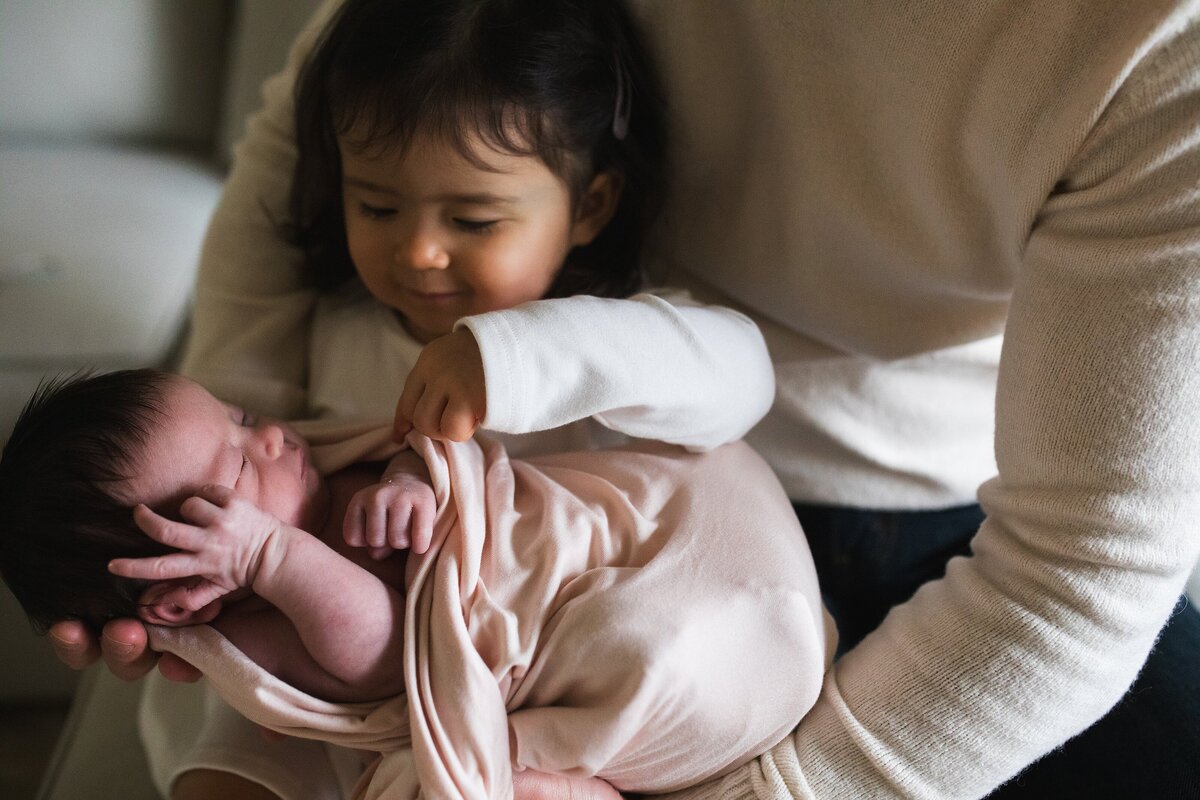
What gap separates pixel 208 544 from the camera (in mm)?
687

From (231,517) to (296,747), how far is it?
281 mm

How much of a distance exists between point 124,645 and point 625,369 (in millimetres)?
427

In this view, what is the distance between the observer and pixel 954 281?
824 millimetres

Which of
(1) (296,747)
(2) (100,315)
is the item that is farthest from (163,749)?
(2) (100,315)

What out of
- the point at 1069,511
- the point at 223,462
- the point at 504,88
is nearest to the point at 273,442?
the point at 223,462

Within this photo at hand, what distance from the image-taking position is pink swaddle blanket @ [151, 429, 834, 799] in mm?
710

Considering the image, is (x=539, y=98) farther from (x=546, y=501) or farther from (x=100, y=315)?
(x=100, y=315)

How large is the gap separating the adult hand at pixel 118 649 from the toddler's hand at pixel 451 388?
26 centimetres

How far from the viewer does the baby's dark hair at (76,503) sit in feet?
2.34

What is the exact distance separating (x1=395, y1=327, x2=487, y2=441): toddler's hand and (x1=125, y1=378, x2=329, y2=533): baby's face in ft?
0.45

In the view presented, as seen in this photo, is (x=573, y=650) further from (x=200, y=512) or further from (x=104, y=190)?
(x=104, y=190)

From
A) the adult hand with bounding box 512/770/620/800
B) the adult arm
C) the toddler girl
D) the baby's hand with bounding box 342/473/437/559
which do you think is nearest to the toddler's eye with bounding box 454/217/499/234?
the toddler girl

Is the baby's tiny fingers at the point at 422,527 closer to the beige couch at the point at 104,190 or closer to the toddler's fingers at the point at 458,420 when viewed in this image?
the toddler's fingers at the point at 458,420

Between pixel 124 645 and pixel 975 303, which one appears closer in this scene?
pixel 124 645
